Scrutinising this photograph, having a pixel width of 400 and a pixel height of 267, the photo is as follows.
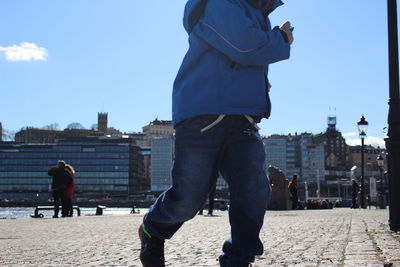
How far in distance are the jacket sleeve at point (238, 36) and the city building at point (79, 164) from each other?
158557mm

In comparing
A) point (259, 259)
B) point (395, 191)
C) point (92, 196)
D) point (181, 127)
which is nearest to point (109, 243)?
point (259, 259)

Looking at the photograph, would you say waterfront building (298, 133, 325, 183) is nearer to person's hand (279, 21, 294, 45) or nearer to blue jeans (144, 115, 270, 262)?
person's hand (279, 21, 294, 45)

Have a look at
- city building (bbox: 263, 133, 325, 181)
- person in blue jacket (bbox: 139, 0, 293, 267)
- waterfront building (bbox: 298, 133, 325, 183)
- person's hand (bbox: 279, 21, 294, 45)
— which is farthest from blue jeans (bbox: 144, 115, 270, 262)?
waterfront building (bbox: 298, 133, 325, 183)

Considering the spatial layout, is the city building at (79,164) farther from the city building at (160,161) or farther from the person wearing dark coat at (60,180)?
the person wearing dark coat at (60,180)

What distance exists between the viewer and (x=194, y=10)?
3193 mm

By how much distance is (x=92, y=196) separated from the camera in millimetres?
160125

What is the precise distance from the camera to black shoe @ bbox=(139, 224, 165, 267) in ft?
10.9

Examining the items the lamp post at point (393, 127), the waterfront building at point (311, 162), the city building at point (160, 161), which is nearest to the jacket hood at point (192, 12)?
the lamp post at point (393, 127)

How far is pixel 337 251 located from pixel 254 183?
2.59 meters

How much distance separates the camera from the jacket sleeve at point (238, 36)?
298 centimetres

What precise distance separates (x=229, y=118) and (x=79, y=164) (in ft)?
526

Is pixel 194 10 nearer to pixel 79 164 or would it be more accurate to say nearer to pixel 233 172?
pixel 233 172

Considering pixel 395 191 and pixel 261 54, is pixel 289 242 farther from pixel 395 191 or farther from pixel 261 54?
pixel 261 54

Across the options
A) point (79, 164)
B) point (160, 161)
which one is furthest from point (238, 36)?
point (160, 161)
